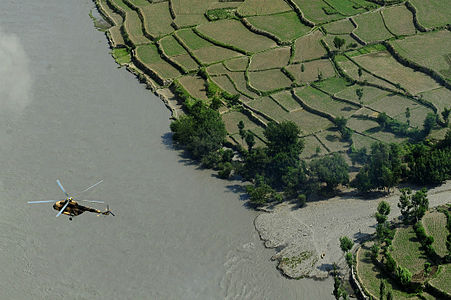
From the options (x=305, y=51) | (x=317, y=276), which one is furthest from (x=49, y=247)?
(x=305, y=51)

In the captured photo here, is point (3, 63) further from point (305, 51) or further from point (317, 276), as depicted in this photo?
point (317, 276)

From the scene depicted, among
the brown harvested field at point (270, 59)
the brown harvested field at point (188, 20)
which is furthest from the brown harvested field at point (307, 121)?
the brown harvested field at point (188, 20)

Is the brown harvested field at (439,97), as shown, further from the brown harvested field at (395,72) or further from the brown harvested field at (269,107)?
the brown harvested field at (269,107)

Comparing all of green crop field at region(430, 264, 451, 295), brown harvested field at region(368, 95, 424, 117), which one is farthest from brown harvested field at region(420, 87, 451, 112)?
green crop field at region(430, 264, 451, 295)

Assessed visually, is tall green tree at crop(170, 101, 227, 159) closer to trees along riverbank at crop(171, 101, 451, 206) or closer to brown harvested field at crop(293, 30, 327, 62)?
trees along riverbank at crop(171, 101, 451, 206)

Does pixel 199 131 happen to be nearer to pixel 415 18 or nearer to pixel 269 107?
pixel 269 107
